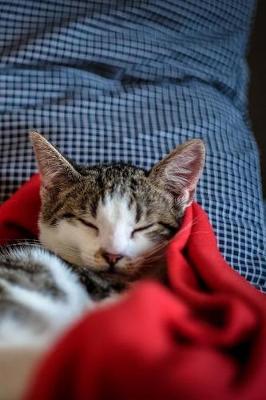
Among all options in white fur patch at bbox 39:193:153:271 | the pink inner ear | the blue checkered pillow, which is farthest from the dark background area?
white fur patch at bbox 39:193:153:271

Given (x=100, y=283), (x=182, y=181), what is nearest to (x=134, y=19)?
(x=182, y=181)

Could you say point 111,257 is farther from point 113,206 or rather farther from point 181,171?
point 181,171

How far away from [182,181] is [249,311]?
Result: 0.39 metres

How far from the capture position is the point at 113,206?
2.72ft

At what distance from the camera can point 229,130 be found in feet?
3.95

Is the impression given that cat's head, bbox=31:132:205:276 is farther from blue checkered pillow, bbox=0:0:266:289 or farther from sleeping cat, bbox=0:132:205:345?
blue checkered pillow, bbox=0:0:266:289

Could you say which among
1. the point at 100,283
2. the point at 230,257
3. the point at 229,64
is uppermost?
the point at 229,64

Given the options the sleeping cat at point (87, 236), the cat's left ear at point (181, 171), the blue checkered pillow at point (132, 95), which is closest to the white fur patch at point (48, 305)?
the sleeping cat at point (87, 236)

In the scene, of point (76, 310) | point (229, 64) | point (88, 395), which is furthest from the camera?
point (229, 64)

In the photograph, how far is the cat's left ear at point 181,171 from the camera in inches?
34.5

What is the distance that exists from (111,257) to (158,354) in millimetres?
367

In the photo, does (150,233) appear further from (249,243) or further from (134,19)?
(134,19)

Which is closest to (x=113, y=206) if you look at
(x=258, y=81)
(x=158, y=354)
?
(x=158, y=354)

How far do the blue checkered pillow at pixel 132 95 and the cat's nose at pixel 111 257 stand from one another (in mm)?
332
